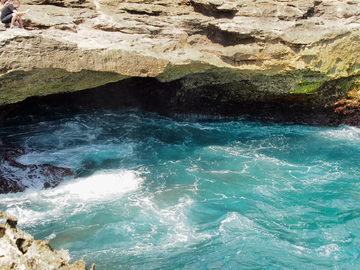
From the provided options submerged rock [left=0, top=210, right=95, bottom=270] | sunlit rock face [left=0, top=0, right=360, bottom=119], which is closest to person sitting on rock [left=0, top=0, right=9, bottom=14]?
sunlit rock face [left=0, top=0, right=360, bottom=119]

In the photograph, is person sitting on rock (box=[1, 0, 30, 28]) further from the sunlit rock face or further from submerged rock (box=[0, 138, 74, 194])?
submerged rock (box=[0, 138, 74, 194])

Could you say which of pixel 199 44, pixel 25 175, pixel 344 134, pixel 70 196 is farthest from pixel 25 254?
pixel 344 134

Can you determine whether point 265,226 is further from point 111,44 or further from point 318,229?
point 111,44

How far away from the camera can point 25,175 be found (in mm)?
6570

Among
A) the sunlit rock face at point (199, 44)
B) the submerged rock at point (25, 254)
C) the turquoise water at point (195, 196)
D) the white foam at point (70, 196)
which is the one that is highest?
the sunlit rock face at point (199, 44)

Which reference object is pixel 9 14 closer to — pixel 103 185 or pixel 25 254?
pixel 103 185

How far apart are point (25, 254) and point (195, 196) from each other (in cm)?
367

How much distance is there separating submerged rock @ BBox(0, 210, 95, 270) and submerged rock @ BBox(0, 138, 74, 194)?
353 centimetres

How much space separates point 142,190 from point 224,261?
8.36 ft

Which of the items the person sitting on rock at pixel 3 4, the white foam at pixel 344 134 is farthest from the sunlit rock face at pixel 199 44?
the white foam at pixel 344 134

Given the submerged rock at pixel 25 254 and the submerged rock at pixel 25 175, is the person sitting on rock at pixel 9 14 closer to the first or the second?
the submerged rock at pixel 25 175

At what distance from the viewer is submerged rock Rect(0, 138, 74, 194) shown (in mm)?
6254

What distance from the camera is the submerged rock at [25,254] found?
9.21ft

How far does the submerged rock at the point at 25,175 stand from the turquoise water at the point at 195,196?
0.21 m
